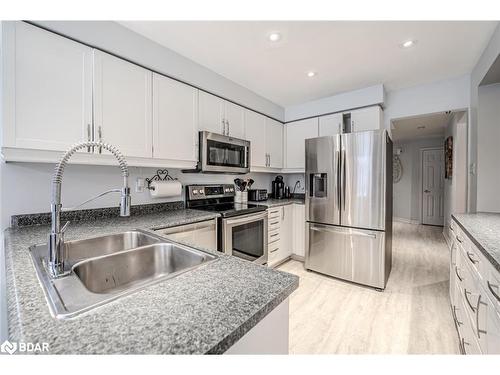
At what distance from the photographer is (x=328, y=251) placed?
2.74 metres

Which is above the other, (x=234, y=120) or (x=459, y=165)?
(x=234, y=120)

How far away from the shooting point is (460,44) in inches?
78.9

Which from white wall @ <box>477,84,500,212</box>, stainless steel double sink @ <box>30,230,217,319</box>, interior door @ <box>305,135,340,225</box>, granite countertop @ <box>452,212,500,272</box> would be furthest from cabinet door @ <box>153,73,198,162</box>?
white wall @ <box>477,84,500,212</box>

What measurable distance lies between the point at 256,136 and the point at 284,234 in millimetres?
1407

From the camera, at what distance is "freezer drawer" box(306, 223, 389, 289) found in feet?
7.94

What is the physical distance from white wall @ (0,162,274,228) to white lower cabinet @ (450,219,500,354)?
243 centimetres

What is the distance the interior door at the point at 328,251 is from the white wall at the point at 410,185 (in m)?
4.61

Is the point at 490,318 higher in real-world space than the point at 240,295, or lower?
lower

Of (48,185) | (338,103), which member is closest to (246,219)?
(48,185)

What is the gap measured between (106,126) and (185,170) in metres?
0.91

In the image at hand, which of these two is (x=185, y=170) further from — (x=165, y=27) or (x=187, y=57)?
(x=165, y=27)

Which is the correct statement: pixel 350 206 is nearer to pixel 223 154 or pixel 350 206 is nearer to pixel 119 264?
pixel 223 154

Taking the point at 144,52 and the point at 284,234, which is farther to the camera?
the point at 284,234
